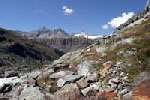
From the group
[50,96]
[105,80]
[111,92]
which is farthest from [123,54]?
[50,96]

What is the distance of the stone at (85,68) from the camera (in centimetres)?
2150

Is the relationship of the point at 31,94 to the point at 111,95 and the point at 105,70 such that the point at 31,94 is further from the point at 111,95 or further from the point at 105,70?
the point at 105,70

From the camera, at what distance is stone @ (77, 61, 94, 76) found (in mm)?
21500

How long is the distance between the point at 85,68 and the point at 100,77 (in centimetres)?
246

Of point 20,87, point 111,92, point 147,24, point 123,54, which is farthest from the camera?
point 147,24

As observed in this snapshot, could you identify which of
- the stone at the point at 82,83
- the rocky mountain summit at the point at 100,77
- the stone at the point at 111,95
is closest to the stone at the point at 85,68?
the rocky mountain summit at the point at 100,77

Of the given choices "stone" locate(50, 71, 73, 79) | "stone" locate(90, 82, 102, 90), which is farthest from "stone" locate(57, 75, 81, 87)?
"stone" locate(90, 82, 102, 90)

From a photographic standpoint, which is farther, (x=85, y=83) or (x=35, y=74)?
(x=35, y=74)

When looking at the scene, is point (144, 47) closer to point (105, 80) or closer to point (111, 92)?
point (105, 80)

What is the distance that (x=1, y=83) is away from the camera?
884 inches

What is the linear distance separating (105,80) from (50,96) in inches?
152

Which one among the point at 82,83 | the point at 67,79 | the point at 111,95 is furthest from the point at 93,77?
the point at 111,95

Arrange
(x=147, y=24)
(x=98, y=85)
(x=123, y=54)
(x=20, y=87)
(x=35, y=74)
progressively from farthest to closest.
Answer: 1. (x=147, y=24)
2. (x=35, y=74)
3. (x=123, y=54)
4. (x=20, y=87)
5. (x=98, y=85)

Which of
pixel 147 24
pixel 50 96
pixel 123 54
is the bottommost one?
pixel 50 96
